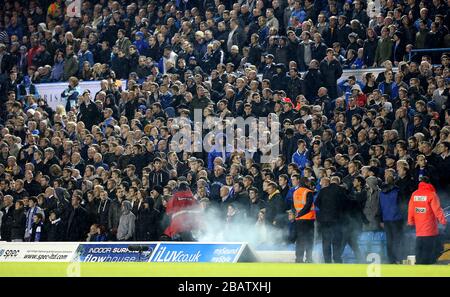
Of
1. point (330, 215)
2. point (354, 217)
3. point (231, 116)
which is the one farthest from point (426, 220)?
point (231, 116)

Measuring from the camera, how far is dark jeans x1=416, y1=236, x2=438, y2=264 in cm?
1568

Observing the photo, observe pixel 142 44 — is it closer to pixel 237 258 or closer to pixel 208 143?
pixel 208 143

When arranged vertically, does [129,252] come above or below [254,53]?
below

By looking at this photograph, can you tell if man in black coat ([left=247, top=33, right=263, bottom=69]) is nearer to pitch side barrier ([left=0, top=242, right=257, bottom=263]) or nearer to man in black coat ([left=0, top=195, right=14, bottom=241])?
man in black coat ([left=0, top=195, right=14, bottom=241])

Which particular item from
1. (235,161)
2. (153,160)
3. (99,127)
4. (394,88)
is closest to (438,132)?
(394,88)

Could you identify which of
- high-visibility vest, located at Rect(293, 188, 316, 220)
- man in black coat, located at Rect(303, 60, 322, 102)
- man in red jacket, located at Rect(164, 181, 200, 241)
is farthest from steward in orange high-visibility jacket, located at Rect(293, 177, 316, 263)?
man in black coat, located at Rect(303, 60, 322, 102)

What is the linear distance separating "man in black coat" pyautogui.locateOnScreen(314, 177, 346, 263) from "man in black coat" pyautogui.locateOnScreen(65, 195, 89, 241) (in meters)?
4.96

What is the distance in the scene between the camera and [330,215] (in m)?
16.6

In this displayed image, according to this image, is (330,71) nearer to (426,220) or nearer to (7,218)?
(426,220)

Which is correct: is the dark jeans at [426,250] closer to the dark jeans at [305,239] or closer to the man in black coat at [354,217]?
the man in black coat at [354,217]

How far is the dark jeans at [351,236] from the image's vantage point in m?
16.7

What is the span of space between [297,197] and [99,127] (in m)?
6.62

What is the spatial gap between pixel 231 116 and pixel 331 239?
4273 millimetres

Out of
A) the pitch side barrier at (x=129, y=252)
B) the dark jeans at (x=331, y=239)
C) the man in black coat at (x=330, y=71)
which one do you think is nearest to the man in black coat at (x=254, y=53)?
the man in black coat at (x=330, y=71)
